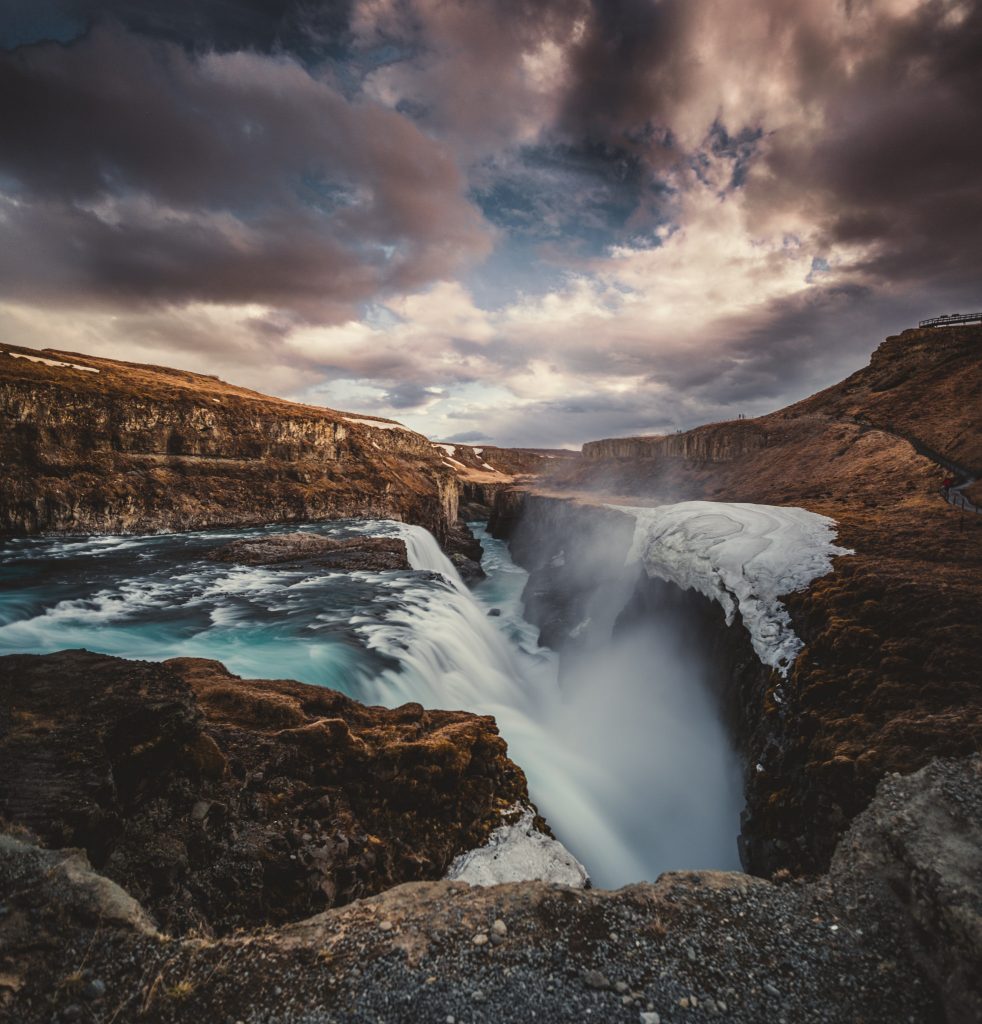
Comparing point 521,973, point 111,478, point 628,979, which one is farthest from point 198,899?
point 111,478

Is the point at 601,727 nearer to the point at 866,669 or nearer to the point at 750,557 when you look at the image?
the point at 750,557

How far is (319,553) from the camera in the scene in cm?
2800

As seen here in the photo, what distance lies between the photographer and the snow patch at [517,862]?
6.05m

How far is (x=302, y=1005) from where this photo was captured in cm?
329

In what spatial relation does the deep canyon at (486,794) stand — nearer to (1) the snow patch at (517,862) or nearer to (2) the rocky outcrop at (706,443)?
(1) the snow patch at (517,862)

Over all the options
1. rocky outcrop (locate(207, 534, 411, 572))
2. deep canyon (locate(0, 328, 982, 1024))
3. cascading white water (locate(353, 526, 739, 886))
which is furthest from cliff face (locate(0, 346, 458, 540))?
cascading white water (locate(353, 526, 739, 886))

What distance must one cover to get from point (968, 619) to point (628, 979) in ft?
29.0

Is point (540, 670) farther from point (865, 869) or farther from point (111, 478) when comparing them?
point (111, 478)

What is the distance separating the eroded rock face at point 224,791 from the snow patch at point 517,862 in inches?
8.9

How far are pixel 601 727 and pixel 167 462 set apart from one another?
140 ft

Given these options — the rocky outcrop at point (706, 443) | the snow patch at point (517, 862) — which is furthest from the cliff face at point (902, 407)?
the snow patch at point (517, 862)

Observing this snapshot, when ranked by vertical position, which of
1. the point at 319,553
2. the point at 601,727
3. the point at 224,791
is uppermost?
the point at 224,791

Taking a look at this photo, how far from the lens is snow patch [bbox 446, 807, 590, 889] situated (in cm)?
605

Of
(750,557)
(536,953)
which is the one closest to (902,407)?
(750,557)
